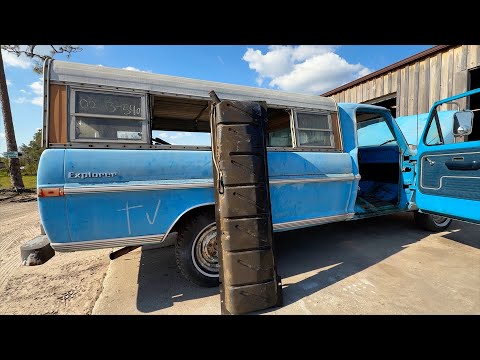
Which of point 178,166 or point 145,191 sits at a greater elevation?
point 178,166

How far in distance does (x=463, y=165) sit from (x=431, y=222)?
1806mm

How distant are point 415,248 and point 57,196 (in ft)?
15.8

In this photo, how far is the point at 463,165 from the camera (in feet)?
10.0

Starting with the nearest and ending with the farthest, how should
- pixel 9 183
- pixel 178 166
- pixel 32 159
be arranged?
pixel 178 166
pixel 9 183
pixel 32 159

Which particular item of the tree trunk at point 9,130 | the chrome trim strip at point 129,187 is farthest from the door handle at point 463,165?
the tree trunk at point 9,130

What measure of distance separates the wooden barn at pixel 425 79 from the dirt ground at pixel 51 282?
880 cm

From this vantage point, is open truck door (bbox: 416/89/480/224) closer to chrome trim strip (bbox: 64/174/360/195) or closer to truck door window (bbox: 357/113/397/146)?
truck door window (bbox: 357/113/397/146)

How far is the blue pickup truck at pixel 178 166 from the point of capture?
7.24 ft

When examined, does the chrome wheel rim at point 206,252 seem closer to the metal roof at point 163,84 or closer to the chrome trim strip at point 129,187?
the chrome trim strip at point 129,187

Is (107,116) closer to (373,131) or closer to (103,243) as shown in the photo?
(103,243)

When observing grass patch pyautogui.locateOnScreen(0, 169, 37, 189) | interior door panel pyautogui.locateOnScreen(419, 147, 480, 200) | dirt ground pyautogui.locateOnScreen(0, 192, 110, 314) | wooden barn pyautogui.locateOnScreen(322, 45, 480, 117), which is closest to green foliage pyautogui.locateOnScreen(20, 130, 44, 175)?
grass patch pyautogui.locateOnScreen(0, 169, 37, 189)

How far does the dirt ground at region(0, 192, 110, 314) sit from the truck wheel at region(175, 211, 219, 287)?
3.46 feet

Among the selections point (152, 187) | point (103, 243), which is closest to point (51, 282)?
point (103, 243)

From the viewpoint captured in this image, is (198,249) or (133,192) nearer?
(133,192)
